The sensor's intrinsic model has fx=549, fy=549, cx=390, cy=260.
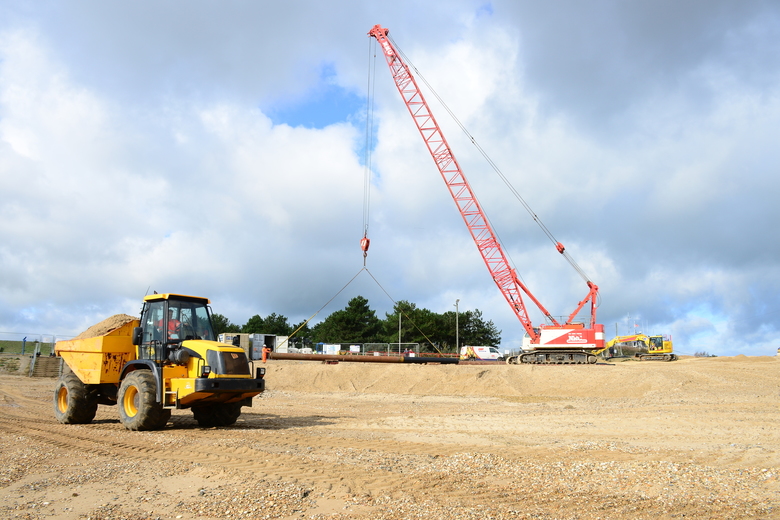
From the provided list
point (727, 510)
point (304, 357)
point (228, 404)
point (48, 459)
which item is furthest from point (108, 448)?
point (304, 357)

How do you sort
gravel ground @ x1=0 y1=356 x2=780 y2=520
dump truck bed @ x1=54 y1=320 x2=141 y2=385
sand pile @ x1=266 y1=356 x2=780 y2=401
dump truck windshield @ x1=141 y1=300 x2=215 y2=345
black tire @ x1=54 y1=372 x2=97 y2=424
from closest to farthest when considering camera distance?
gravel ground @ x1=0 y1=356 x2=780 y2=520
dump truck windshield @ x1=141 y1=300 x2=215 y2=345
dump truck bed @ x1=54 y1=320 x2=141 y2=385
black tire @ x1=54 y1=372 x2=97 y2=424
sand pile @ x1=266 y1=356 x2=780 y2=401

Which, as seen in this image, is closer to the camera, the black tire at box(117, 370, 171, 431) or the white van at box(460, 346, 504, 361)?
the black tire at box(117, 370, 171, 431)

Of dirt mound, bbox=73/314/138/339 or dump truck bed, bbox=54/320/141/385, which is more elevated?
Result: dirt mound, bbox=73/314/138/339

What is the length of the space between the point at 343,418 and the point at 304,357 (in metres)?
20.6

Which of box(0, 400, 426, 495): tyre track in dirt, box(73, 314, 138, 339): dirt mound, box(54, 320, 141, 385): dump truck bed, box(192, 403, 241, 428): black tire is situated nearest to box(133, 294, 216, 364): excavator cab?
box(54, 320, 141, 385): dump truck bed

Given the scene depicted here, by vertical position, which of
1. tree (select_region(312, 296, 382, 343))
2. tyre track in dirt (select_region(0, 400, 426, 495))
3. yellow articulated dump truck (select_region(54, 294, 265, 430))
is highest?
tree (select_region(312, 296, 382, 343))

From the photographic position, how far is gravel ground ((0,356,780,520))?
6590 mm

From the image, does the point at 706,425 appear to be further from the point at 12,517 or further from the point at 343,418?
the point at 12,517

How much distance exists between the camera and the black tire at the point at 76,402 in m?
13.7

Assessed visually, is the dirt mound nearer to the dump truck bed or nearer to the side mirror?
the dump truck bed

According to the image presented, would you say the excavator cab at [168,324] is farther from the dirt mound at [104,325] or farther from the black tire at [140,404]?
the dirt mound at [104,325]

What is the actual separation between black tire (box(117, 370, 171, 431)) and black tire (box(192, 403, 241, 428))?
1446 mm

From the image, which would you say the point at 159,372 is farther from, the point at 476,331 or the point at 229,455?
the point at 476,331

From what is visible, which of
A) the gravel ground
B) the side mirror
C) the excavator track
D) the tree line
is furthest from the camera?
the tree line
